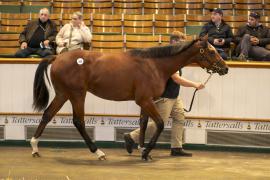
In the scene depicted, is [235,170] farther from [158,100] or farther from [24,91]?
[24,91]

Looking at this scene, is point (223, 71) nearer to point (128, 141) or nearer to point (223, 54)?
point (223, 54)

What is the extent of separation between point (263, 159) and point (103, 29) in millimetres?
5061

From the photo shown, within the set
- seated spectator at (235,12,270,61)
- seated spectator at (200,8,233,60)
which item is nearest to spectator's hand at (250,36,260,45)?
seated spectator at (235,12,270,61)

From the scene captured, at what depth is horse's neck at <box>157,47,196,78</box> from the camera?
29.8 feet

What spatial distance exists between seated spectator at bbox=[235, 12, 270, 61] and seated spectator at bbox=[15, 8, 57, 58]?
3173mm

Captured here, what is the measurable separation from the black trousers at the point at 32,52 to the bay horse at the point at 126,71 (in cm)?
167

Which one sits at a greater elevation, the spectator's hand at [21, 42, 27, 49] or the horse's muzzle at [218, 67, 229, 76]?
the spectator's hand at [21, 42, 27, 49]

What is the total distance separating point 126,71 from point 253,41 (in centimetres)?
270

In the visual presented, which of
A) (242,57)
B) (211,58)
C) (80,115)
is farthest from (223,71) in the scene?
(80,115)

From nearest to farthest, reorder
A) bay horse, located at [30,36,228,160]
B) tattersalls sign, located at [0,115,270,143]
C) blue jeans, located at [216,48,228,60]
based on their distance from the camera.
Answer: bay horse, located at [30,36,228,160]
tattersalls sign, located at [0,115,270,143]
blue jeans, located at [216,48,228,60]

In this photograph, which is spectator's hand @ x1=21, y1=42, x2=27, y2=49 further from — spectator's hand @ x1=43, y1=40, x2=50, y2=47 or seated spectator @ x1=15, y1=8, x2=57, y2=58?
spectator's hand @ x1=43, y1=40, x2=50, y2=47

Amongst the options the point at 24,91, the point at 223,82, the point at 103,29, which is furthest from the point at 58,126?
the point at 103,29

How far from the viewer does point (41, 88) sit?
9320 millimetres

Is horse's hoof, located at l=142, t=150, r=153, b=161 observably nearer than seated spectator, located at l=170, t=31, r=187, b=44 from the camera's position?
Yes
